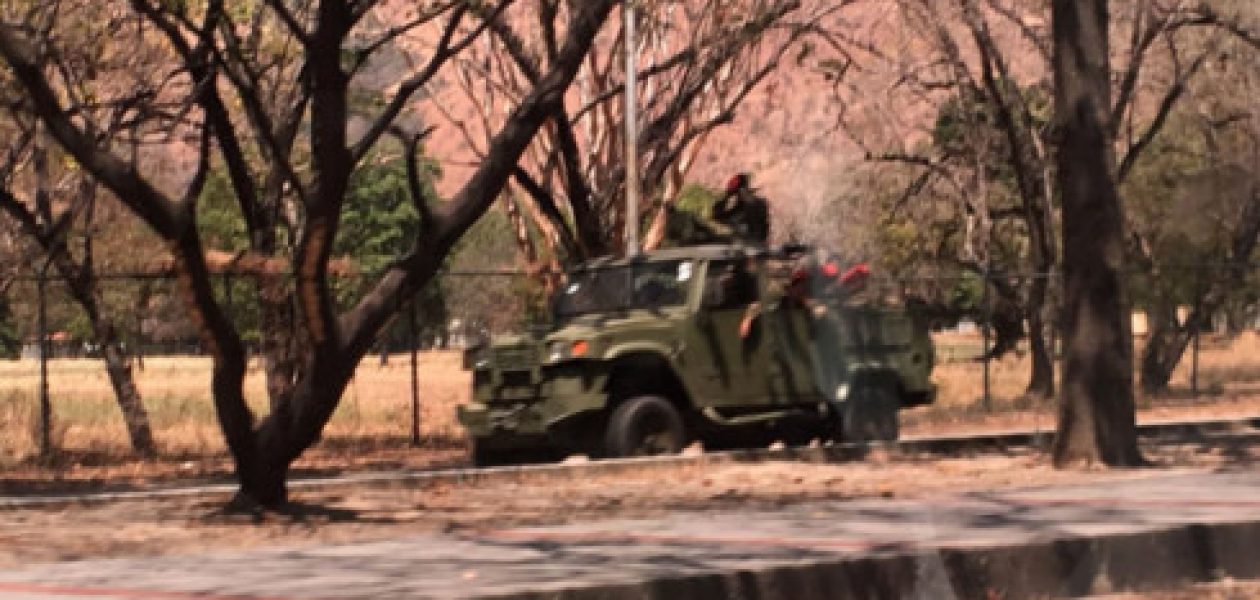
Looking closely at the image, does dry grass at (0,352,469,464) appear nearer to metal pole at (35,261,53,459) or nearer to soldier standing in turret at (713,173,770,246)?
metal pole at (35,261,53,459)

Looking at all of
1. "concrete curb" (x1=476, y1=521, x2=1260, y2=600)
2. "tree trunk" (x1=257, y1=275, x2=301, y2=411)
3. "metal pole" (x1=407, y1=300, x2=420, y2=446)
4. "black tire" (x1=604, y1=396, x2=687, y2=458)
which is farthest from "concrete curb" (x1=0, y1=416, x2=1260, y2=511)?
"concrete curb" (x1=476, y1=521, x2=1260, y2=600)

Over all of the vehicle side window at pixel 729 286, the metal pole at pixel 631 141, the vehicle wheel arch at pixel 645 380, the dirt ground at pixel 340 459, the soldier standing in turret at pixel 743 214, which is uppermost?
the metal pole at pixel 631 141

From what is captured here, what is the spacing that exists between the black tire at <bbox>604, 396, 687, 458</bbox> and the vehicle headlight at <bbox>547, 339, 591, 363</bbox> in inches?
29.0

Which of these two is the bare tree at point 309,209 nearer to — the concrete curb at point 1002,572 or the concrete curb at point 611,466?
the concrete curb at point 611,466

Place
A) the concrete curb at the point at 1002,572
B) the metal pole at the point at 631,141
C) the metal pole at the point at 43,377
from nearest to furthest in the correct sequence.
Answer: the concrete curb at the point at 1002,572 < the metal pole at the point at 43,377 < the metal pole at the point at 631,141

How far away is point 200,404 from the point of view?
29000 millimetres

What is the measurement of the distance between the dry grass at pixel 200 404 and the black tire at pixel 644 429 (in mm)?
5789

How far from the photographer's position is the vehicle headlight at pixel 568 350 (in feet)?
63.3

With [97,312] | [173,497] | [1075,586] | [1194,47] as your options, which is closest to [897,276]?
[1194,47]

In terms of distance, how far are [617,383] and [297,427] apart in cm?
493

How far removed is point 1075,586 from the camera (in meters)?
12.0

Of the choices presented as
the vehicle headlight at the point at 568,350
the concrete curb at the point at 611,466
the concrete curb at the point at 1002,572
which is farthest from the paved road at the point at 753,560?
the vehicle headlight at the point at 568,350

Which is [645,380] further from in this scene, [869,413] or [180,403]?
[180,403]

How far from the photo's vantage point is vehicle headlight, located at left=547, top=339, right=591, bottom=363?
759 inches
